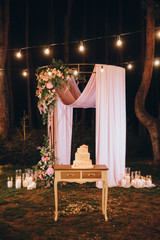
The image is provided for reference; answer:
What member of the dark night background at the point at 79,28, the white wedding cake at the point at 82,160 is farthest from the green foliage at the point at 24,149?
the dark night background at the point at 79,28

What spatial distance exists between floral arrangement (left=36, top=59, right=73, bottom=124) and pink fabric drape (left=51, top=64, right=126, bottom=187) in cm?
30

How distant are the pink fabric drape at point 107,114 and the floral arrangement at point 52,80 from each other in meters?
0.30

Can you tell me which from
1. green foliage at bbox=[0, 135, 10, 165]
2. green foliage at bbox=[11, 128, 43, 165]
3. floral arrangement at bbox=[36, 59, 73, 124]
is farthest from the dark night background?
floral arrangement at bbox=[36, 59, 73, 124]

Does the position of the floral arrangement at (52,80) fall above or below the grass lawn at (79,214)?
above

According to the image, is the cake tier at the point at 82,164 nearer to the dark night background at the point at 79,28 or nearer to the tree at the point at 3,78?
the tree at the point at 3,78

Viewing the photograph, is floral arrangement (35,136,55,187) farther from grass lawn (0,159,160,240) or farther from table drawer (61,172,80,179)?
table drawer (61,172,80,179)

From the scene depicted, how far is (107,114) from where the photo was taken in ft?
22.5

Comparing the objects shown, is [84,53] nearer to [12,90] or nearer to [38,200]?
[12,90]

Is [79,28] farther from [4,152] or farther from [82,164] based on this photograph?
[82,164]

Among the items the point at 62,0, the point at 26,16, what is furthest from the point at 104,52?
the point at 26,16

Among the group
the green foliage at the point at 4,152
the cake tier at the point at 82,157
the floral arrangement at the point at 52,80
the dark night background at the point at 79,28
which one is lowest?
the green foliage at the point at 4,152

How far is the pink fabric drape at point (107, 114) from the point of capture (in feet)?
22.3

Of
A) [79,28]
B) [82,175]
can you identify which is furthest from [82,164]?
[79,28]

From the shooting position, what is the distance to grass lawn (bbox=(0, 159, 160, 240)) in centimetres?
415
